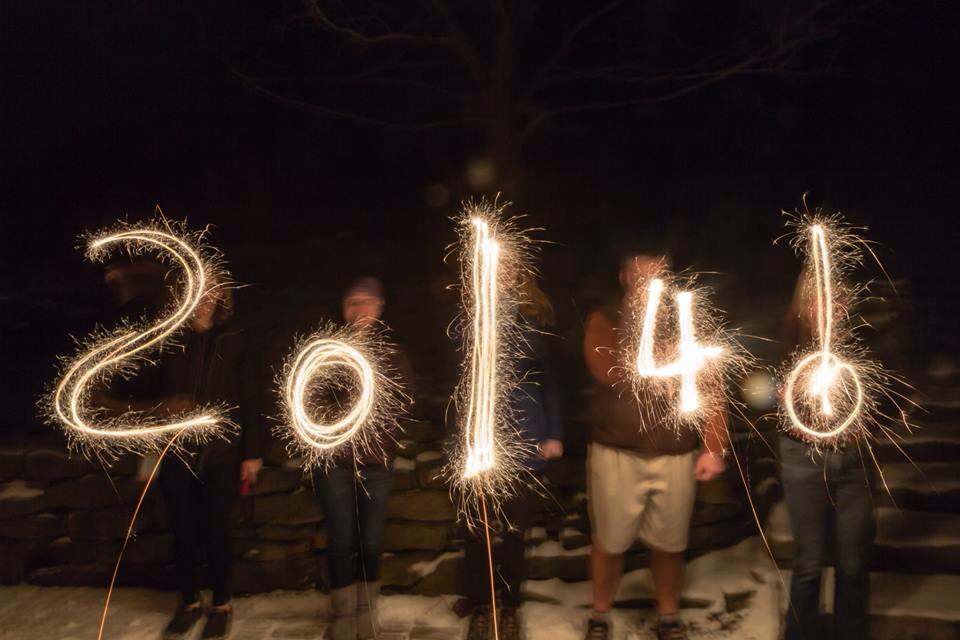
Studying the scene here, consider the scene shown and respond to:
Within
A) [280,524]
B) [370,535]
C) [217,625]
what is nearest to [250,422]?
[370,535]

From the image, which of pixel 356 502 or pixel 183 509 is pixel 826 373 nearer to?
pixel 356 502

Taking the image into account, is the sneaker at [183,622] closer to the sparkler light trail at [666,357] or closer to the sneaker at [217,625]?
the sneaker at [217,625]

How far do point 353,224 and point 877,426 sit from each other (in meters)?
5.45

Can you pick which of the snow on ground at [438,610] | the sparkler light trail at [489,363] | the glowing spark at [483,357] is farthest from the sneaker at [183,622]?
the glowing spark at [483,357]

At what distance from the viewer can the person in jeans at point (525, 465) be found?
9.82 ft

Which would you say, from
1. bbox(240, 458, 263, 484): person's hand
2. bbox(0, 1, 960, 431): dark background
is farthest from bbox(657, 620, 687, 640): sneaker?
bbox(240, 458, 263, 484): person's hand

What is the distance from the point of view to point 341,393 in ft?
9.76

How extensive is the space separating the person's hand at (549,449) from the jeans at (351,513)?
694mm

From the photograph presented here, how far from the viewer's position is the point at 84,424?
2.90 meters

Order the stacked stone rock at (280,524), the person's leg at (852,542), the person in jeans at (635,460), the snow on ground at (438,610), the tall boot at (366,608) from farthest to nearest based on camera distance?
the stacked stone rock at (280,524) → the snow on ground at (438,610) → the tall boot at (366,608) → the person in jeans at (635,460) → the person's leg at (852,542)

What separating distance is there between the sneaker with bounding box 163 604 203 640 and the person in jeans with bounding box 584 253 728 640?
6.60ft

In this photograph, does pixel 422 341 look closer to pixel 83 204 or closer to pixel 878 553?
pixel 878 553

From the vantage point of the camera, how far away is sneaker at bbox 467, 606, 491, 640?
3164 mm

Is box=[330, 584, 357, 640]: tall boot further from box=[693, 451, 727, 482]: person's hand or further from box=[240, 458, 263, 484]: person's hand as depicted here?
box=[693, 451, 727, 482]: person's hand
